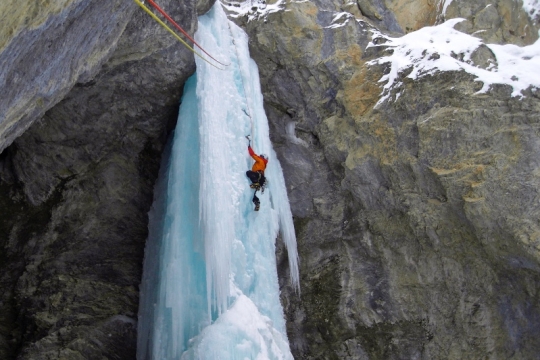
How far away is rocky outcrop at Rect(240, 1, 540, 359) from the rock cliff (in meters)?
0.02

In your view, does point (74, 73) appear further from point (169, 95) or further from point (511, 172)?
point (511, 172)

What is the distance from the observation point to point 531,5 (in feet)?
25.1

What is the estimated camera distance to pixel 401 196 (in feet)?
22.6

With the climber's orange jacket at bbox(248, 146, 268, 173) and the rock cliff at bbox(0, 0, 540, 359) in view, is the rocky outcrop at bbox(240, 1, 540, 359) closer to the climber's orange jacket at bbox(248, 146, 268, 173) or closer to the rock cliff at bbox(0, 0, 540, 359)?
the rock cliff at bbox(0, 0, 540, 359)

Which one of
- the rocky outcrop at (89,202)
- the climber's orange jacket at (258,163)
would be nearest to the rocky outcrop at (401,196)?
the climber's orange jacket at (258,163)

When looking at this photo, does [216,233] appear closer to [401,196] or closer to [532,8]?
[401,196]

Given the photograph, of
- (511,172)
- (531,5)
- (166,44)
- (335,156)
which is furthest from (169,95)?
(531,5)

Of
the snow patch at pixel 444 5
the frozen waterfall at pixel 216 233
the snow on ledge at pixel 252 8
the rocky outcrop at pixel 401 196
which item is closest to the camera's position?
the frozen waterfall at pixel 216 233

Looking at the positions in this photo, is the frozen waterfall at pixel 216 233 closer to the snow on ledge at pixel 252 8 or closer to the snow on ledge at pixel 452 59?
the snow on ledge at pixel 252 8

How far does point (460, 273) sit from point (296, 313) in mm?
2677

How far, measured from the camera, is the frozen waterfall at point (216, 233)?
218 inches

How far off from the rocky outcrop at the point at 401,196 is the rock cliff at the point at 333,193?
22mm

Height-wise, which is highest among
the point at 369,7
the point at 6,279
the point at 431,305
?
the point at 369,7

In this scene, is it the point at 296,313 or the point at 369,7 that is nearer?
the point at 296,313
